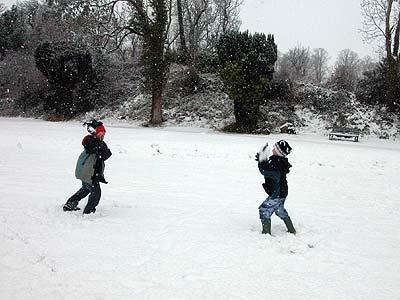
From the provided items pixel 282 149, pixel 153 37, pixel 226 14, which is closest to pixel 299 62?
pixel 226 14

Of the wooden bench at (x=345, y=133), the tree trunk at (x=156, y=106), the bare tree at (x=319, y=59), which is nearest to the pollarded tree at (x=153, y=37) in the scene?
the tree trunk at (x=156, y=106)

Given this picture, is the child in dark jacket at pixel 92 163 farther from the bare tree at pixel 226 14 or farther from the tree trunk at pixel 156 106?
the bare tree at pixel 226 14

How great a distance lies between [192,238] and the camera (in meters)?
5.76

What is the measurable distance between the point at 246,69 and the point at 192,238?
17.2 m

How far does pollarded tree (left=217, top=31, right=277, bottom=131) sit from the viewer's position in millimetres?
21703

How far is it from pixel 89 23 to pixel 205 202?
2015cm

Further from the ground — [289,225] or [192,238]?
[289,225]

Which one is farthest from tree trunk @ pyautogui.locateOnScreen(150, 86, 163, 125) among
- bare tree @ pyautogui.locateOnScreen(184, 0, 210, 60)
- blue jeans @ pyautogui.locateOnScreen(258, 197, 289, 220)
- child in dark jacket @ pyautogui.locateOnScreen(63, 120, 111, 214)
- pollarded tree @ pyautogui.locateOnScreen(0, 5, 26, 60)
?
pollarded tree @ pyautogui.locateOnScreen(0, 5, 26, 60)

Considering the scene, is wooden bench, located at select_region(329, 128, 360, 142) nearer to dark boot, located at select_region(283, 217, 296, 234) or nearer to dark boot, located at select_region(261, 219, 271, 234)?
dark boot, located at select_region(283, 217, 296, 234)

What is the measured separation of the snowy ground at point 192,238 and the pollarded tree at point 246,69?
37.1 feet

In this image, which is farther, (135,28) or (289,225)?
(135,28)

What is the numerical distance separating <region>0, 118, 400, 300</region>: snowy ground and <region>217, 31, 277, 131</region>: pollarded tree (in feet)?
37.1

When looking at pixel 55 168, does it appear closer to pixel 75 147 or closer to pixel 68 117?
pixel 75 147

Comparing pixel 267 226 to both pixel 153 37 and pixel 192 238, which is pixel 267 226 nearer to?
pixel 192 238
